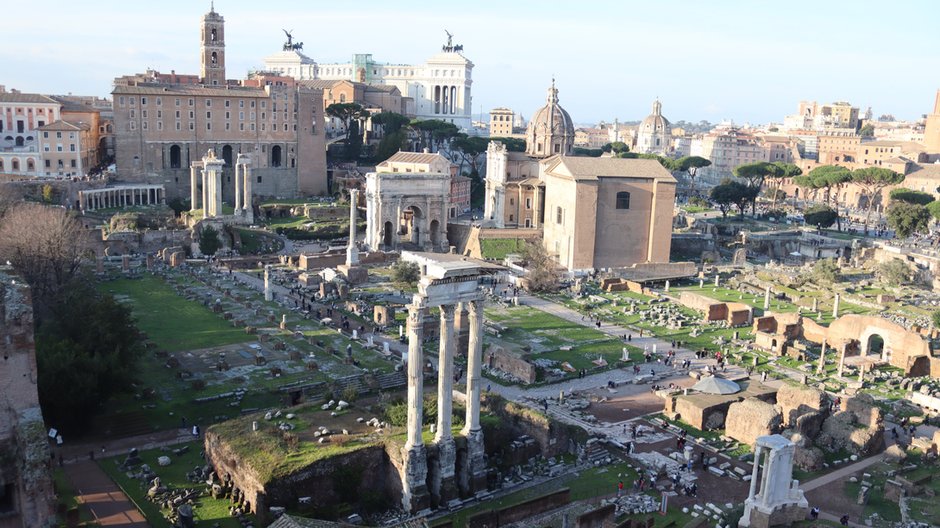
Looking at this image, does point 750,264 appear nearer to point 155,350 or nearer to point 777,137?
point 155,350

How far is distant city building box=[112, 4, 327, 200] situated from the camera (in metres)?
61.7

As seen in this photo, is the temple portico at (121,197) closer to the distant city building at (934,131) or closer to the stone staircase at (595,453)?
the stone staircase at (595,453)

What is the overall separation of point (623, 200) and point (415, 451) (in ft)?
115

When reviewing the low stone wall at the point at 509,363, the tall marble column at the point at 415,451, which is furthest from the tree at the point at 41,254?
the tall marble column at the point at 415,451

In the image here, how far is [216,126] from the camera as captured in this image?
65.2 metres

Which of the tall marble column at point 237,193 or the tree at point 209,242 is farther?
the tall marble column at point 237,193

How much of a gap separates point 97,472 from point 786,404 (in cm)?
2108

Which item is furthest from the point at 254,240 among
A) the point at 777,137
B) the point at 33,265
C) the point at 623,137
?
the point at 623,137

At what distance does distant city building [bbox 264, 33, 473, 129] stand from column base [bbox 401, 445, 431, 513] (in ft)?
280

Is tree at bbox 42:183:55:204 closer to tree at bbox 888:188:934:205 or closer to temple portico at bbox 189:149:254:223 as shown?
temple portico at bbox 189:149:254:223

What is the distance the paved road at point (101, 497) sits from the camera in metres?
17.9

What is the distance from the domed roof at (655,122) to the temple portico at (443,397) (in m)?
114

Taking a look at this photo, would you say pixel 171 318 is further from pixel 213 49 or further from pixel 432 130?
pixel 432 130

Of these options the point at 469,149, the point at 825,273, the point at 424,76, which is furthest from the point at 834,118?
the point at 825,273
